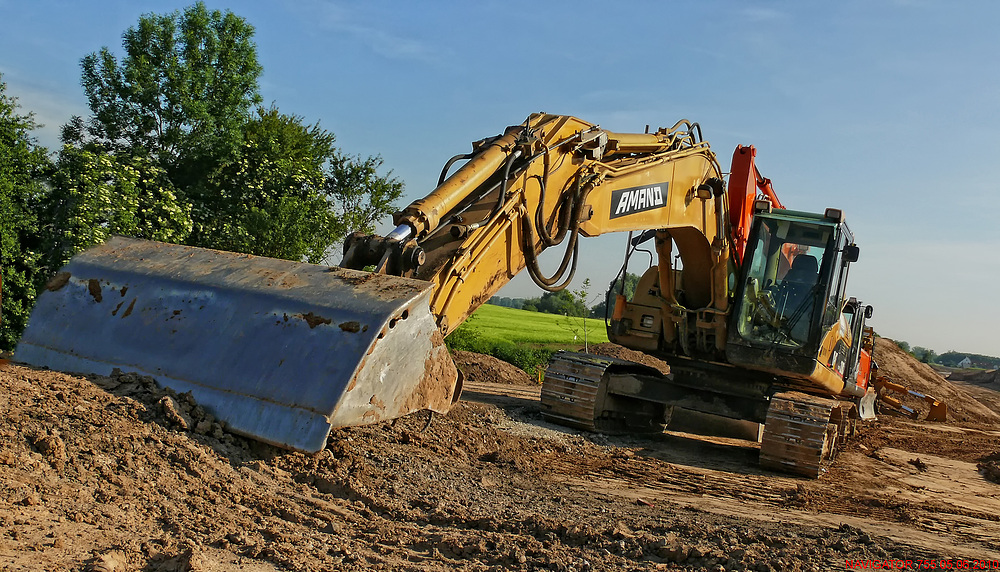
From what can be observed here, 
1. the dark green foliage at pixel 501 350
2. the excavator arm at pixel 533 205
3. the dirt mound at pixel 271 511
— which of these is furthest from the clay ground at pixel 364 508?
the dark green foliage at pixel 501 350

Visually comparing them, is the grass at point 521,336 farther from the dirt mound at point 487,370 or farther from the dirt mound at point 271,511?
the dirt mound at point 271,511

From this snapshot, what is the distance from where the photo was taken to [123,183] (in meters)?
14.3

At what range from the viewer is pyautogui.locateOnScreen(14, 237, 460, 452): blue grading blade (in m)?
4.67

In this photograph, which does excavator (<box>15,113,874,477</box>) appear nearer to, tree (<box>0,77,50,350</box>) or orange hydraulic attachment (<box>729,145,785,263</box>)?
orange hydraulic attachment (<box>729,145,785,263</box>)

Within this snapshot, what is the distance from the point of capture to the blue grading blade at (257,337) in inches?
184

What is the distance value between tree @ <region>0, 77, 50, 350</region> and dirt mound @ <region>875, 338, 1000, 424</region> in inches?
704

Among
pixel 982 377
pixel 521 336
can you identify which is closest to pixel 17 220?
pixel 521 336

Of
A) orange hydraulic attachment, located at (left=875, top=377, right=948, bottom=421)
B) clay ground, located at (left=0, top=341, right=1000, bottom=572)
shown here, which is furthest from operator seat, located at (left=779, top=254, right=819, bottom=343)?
orange hydraulic attachment, located at (left=875, top=377, right=948, bottom=421)

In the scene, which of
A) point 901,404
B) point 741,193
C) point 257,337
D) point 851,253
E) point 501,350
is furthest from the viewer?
point 501,350

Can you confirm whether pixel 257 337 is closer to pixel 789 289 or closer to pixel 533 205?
pixel 533 205

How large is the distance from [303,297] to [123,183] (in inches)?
430

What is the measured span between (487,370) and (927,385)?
1365 centimetres

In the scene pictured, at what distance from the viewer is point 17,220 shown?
13.2 meters

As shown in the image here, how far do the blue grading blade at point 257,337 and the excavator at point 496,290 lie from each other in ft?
0.04
